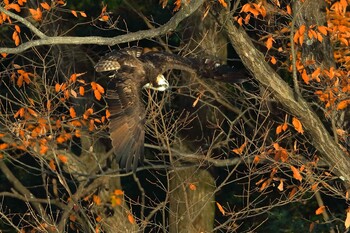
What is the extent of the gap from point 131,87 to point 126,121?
0.51 meters

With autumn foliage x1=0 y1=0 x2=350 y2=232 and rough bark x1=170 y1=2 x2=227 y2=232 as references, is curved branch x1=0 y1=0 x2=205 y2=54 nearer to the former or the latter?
autumn foliage x1=0 y1=0 x2=350 y2=232

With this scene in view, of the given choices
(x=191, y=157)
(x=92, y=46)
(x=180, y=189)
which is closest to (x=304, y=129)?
(x=191, y=157)

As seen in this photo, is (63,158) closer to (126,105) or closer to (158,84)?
(158,84)

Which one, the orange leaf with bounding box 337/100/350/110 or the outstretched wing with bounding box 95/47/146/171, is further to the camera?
A: the orange leaf with bounding box 337/100/350/110

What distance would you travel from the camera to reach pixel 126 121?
424 inches

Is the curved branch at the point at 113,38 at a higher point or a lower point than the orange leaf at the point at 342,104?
higher

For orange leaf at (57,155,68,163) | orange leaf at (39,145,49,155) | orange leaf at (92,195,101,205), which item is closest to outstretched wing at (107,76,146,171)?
orange leaf at (39,145,49,155)

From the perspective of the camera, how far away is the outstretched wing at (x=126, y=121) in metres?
10.3

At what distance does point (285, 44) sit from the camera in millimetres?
13352

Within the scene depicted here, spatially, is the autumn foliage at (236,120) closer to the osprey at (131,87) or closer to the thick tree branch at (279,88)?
the thick tree branch at (279,88)

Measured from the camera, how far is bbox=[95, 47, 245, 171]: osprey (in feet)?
34.2

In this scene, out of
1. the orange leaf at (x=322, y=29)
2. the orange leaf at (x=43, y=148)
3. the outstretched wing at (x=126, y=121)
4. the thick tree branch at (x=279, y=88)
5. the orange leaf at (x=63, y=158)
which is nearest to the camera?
the outstretched wing at (x=126, y=121)

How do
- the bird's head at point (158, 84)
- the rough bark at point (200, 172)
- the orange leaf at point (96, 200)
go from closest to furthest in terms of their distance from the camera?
the bird's head at point (158, 84) → the rough bark at point (200, 172) → the orange leaf at point (96, 200)

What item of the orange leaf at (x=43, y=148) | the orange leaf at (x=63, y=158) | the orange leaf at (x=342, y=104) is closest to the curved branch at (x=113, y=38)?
the orange leaf at (x=342, y=104)
